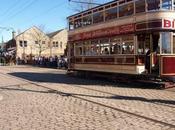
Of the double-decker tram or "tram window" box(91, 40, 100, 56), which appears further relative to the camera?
"tram window" box(91, 40, 100, 56)

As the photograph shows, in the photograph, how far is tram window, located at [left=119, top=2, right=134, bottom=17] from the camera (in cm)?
2065

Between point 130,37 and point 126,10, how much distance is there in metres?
1.50

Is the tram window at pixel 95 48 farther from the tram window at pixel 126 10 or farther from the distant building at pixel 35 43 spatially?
the distant building at pixel 35 43

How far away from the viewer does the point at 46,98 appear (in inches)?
611

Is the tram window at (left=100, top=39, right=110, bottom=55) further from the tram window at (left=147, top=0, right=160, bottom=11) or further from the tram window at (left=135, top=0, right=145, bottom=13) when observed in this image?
the tram window at (left=147, top=0, right=160, bottom=11)

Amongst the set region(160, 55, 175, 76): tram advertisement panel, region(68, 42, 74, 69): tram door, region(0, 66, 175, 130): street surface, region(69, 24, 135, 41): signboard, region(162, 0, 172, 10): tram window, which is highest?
region(162, 0, 172, 10): tram window

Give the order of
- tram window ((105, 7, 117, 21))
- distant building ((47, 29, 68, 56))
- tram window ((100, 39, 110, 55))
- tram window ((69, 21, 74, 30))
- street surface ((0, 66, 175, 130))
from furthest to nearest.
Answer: distant building ((47, 29, 68, 56)) < tram window ((69, 21, 74, 30)) < tram window ((100, 39, 110, 55)) < tram window ((105, 7, 117, 21)) < street surface ((0, 66, 175, 130))

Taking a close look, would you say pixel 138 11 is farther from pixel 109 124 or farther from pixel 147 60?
pixel 109 124

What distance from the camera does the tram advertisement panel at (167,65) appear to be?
1867 centimetres

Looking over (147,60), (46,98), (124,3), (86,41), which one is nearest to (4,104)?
(46,98)

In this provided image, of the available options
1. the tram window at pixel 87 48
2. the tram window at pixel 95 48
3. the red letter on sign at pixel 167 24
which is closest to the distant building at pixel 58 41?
the tram window at pixel 87 48

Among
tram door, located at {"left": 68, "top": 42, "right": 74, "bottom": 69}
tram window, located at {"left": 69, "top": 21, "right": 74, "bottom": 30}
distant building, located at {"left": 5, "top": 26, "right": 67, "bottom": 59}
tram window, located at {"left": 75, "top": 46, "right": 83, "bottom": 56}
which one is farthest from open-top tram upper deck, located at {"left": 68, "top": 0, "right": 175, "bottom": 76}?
distant building, located at {"left": 5, "top": 26, "right": 67, "bottom": 59}

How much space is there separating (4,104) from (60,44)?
87751 millimetres

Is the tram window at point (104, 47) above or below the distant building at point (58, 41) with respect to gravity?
below
